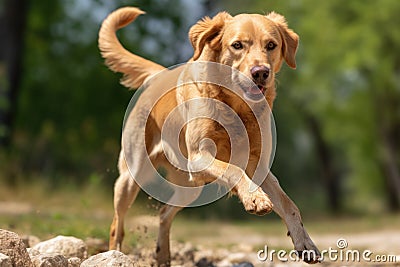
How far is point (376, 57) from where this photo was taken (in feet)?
69.0

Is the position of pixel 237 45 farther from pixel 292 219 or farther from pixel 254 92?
pixel 292 219

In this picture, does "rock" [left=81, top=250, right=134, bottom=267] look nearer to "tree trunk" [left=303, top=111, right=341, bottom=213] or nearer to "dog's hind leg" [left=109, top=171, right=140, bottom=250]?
"dog's hind leg" [left=109, top=171, right=140, bottom=250]

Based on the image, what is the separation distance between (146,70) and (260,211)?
8.96 feet

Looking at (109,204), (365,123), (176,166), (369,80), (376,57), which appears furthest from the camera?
(365,123)

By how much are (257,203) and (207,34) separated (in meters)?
1.58

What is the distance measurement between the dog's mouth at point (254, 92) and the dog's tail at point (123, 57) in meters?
1.81

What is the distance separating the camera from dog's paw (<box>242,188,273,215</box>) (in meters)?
4.37

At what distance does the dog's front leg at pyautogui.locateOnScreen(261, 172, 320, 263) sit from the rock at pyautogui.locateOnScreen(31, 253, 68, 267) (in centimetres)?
161

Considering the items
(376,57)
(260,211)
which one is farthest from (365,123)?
(260,211)

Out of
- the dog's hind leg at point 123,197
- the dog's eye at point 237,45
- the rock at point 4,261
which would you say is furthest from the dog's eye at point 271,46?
the rock at point 4,261

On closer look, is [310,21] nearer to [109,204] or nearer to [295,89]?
[295,89]

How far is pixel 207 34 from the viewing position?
531cm

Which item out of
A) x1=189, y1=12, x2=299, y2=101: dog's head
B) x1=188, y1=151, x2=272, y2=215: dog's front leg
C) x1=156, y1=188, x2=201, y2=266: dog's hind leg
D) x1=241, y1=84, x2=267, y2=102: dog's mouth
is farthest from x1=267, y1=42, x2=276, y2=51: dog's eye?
x1=156, y1=188, x2=201, y2=266: dog's hind leg

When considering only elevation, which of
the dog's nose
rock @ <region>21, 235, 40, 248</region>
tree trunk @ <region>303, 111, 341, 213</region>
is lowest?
rock @ <region>21, 235, 40, 248</region>
